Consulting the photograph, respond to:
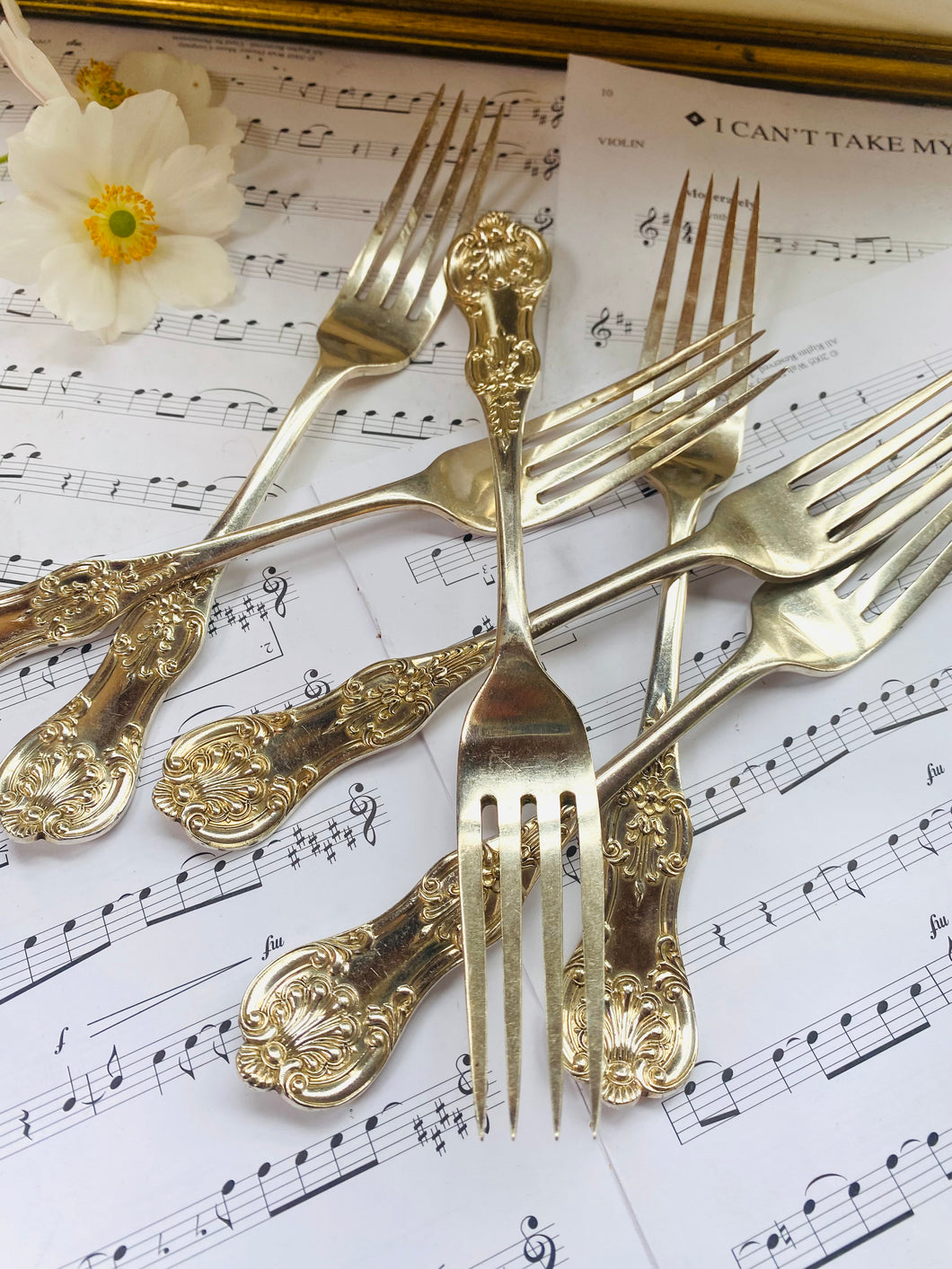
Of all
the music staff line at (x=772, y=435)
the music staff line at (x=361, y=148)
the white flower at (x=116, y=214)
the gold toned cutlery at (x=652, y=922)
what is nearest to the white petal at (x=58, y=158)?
the white flower at (x=116, y=214)

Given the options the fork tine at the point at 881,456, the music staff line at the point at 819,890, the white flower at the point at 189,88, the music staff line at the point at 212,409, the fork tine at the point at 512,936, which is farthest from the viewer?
the white flower at the point at 189,88

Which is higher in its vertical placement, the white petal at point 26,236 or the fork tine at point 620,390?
the white petal at point 26,236

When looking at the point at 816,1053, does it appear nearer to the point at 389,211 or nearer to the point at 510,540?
the point at 510,540

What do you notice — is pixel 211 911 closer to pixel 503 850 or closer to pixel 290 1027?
pixel 290 1027

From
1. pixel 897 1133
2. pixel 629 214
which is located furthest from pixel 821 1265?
pixel 629 214

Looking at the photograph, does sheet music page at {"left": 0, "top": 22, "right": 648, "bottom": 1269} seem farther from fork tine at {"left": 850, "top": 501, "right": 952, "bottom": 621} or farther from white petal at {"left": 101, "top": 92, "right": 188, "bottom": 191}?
fork tine at {"left": 850, "top": 501, "right": 952, "bottom": 621}

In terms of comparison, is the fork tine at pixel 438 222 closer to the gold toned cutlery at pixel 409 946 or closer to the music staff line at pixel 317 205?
the music staff line at pixel 317 205

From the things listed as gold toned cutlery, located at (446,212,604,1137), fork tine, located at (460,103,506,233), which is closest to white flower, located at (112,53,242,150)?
fork tine, located at (460,103,506,233)
